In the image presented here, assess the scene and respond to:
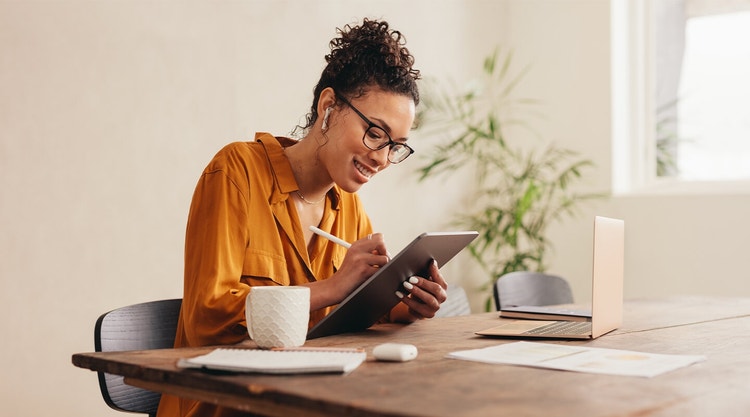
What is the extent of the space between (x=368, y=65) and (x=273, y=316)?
2.36 feet

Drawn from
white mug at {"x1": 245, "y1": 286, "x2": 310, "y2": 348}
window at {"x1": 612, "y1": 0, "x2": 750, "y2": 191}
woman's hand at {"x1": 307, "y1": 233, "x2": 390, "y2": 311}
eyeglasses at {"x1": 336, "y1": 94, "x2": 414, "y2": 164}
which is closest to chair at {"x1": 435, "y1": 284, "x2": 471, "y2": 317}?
eyeglasses at {"x1": 336, "y1": 94, "x2": 414, "y2": 164}

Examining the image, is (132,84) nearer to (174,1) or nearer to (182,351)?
(174,1)

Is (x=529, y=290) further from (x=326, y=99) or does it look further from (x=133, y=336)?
(x=133, y=336)

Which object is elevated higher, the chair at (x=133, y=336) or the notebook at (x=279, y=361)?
the notebook at (x=279, y=361)

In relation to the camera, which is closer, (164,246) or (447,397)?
(447,397)

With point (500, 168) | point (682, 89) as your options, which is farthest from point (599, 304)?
point (682, 89)

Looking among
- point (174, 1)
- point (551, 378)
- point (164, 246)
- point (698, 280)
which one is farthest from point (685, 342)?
point (698, 280)

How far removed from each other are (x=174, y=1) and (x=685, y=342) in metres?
2.24

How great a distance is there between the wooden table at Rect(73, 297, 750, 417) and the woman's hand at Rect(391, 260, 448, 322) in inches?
9.4

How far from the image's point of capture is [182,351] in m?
1.32

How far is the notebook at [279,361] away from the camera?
3.59 ft

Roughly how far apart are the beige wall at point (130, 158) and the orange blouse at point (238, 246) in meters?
1.06

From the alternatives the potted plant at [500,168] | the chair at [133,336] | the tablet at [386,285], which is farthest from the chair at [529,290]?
the chair at [133,336]

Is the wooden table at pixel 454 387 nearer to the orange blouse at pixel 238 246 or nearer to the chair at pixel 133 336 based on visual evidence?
the orange blouse at pixel 238 246
